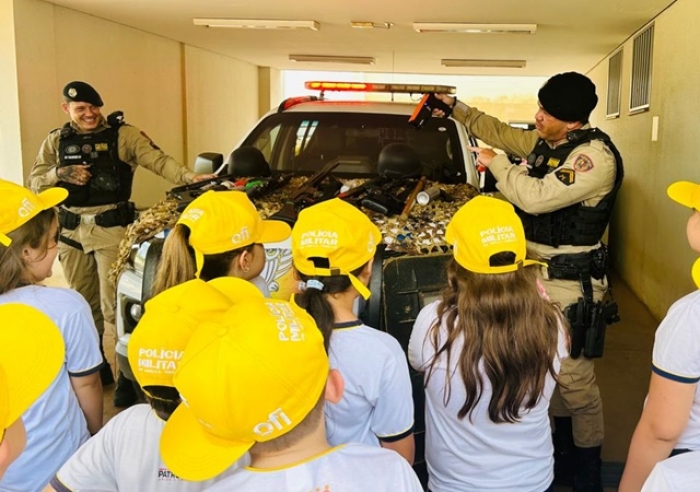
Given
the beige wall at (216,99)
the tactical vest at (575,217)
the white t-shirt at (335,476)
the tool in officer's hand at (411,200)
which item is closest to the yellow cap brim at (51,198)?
the white t-shirt at (335,476)

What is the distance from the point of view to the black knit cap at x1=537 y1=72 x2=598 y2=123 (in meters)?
3.21

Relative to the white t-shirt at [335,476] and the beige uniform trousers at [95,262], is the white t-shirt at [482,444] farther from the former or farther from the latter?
the beige uniform trousers at [95,262]

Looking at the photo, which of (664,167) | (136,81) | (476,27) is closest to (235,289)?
(664,167)

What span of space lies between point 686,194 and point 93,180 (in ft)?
11.9

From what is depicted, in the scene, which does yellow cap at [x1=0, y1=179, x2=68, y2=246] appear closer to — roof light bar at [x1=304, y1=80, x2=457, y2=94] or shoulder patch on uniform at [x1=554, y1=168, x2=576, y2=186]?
shoulder patch on uniform at [x1=554, y1=168, x2=576, y2=186]

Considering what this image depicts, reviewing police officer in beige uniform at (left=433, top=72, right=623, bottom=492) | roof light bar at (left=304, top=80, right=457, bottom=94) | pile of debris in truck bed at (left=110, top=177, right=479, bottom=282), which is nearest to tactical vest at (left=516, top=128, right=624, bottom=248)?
police officer in beige uniform at (left=433, top=72, right=623, bottom=492)

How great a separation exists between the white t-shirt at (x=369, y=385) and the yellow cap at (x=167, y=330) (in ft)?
1.31

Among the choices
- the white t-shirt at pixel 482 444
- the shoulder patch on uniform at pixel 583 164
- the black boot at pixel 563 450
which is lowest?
the black boot at pixel 563 450

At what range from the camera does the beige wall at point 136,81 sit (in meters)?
7.47

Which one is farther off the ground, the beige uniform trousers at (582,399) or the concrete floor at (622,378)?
the beige uniform trousers at (582,399)

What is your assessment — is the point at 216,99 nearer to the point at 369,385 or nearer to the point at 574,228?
the point at 574,228

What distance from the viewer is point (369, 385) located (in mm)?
1827

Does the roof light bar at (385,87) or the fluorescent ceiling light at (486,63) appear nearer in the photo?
the roof light bar at (385,87)

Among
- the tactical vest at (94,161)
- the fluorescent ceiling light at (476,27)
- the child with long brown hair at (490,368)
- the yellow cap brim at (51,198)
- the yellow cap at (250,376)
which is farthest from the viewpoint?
the fluorescent ceiling light at (476,27)
